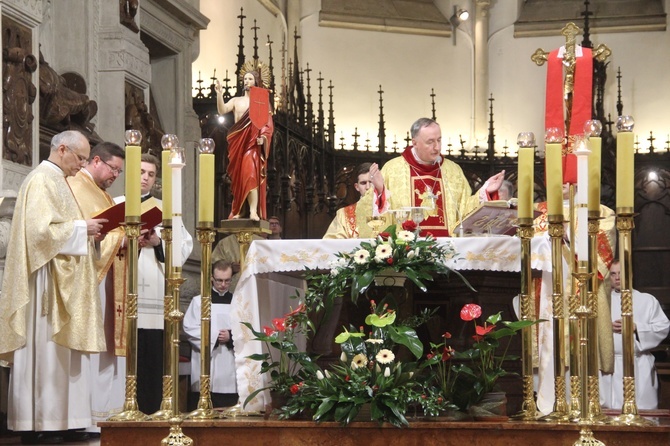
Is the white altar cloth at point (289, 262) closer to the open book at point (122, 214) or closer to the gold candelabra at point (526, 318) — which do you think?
the gold candelabra at point (526, 318)

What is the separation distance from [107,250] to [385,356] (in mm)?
2721

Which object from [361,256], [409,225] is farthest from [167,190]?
[409,225]

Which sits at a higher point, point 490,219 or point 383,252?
point 490,219

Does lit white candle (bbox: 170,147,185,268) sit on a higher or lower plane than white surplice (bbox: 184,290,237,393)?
higher

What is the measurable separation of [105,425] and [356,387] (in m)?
1.13

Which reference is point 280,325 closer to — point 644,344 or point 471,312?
point 471,312

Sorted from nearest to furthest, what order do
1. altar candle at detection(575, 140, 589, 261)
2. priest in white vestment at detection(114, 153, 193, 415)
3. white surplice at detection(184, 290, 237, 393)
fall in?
altar candle at detection(575, 140, 589, 261) < priest in white vestment at detection(114, 153, 193, 415) < white surplice at detection(184, 290, 237, 393)

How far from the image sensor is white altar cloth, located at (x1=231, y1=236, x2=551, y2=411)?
18.0 feet

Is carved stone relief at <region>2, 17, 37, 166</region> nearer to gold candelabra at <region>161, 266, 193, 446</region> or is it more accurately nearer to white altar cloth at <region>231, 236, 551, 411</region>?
white altar cloth at <region>231, 236, 551, 411</region>

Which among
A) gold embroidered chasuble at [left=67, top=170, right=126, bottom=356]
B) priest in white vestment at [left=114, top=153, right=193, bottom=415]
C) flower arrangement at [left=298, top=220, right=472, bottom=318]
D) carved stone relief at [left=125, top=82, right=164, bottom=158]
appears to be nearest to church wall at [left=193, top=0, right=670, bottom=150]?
carved stone relief at [left=125, top=82, right=164, bottom=158]

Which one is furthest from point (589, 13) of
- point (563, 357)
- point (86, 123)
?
point (563, 357)

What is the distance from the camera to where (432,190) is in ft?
22.9

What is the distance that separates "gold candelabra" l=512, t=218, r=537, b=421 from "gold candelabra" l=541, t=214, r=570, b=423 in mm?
85

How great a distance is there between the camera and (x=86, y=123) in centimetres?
900
